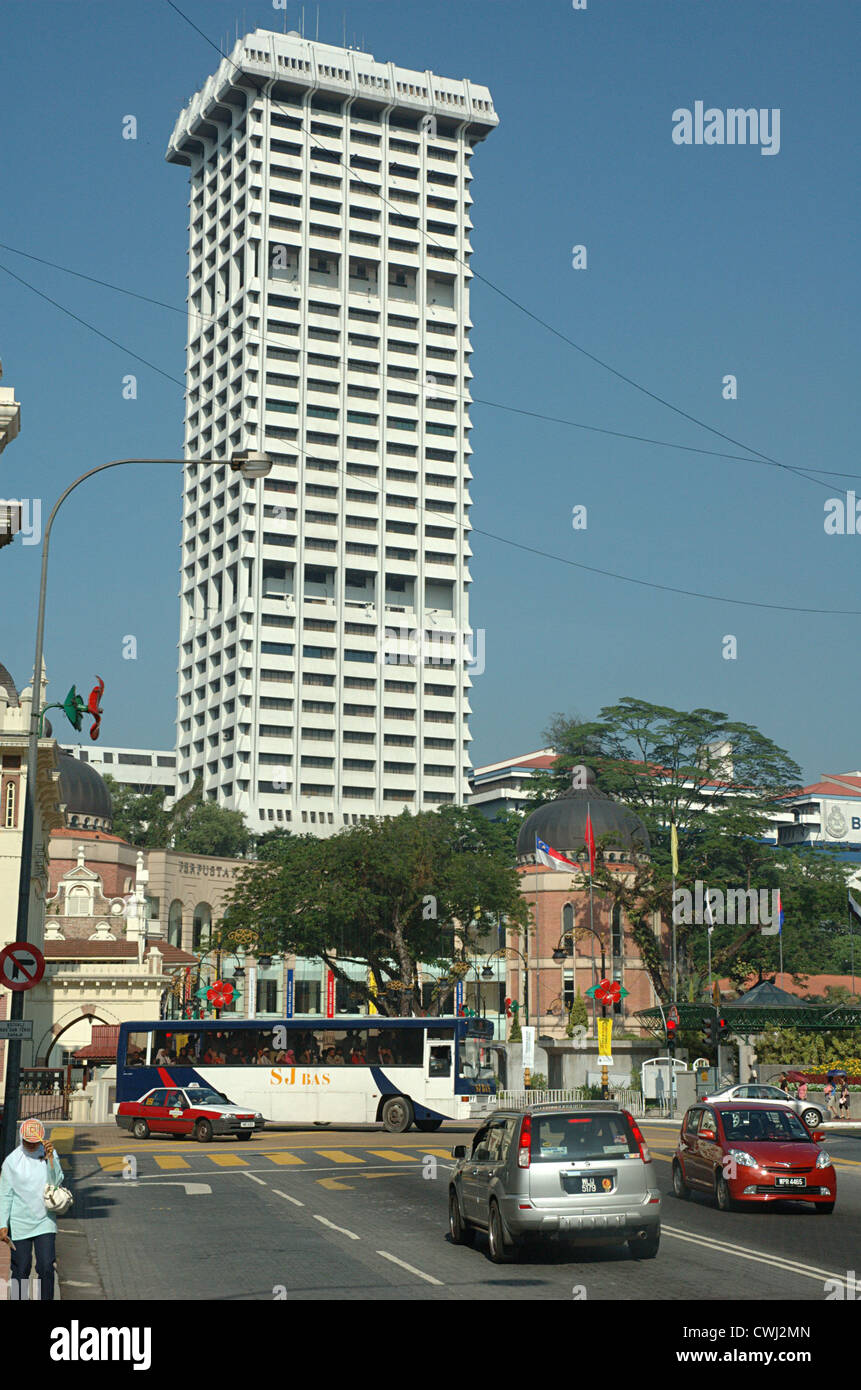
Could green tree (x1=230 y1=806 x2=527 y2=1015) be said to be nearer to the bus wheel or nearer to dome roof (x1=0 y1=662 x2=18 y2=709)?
dome roof (x1=0 y1=662 x2=18 y2=709)

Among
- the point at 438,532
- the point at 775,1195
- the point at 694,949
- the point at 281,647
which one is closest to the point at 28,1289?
the point at 775,1195

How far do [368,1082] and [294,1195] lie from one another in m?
19.9

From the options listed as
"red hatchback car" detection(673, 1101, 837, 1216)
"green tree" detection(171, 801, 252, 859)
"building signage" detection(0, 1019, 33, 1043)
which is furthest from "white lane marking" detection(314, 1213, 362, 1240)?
"green tree" detection(171, 801, 252, 859)

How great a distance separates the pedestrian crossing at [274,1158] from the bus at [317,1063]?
831 cm

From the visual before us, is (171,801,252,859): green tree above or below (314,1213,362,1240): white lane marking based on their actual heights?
above

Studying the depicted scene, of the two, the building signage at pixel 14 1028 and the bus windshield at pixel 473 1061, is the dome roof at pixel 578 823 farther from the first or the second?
the building signage at pixel 14 1028

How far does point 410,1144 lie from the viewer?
3803cm

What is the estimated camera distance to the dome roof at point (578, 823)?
9325cm

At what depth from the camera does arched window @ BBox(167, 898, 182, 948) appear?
101 metres

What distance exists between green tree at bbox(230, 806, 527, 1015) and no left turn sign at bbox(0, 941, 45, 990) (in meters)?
→ 49.5

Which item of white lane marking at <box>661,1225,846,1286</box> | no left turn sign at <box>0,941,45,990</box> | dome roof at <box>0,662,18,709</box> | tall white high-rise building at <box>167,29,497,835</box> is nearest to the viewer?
white lane marking at <box>661,1225,846,1286</box>

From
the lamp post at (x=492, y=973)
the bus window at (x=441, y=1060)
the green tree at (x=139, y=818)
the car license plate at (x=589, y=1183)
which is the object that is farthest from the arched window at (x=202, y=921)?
the car license plate at (x=589, y=1183)

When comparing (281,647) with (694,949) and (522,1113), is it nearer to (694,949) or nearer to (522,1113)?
(694,949)

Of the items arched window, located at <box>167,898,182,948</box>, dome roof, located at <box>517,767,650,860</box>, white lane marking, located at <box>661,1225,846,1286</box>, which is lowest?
white lane marking, located at <box>661,1225,846,1286</box>
